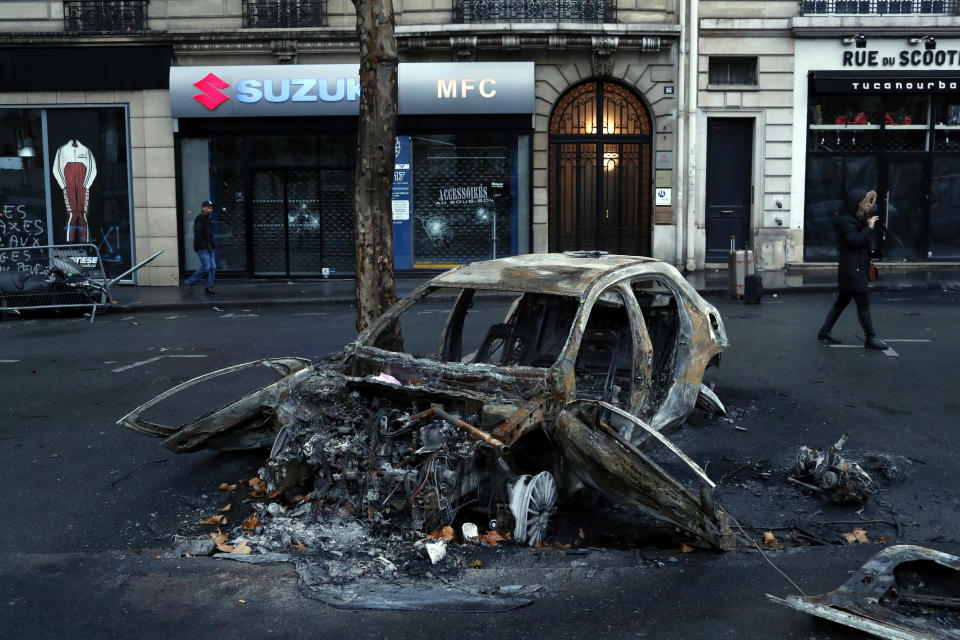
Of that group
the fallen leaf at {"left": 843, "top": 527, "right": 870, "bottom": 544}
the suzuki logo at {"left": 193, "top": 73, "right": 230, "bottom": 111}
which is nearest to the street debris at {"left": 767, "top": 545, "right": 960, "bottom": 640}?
the fallen leaf at {"left": 843, "top": 527, "right": 870, "bottom": 544}

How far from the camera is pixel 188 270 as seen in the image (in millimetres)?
20422

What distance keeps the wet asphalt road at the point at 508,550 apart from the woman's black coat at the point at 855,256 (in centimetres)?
80

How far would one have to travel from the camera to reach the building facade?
19.4 metres

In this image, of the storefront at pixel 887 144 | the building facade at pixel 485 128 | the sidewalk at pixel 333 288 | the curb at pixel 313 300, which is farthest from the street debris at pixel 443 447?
the storefront at pixel 887 144

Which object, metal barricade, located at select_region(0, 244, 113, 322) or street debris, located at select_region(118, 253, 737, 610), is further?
metal barricade, located at select_region(0, 244, 113, 322)

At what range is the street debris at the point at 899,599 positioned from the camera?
3.80 metres

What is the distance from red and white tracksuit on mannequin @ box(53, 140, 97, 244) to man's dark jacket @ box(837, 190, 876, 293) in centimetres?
1598

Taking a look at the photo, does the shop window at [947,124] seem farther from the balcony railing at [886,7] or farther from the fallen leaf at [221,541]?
the fallen leaf at [221,541]

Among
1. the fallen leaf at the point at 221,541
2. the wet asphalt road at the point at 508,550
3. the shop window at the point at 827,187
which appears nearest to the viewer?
the wet asphalt road at the point at 508,550

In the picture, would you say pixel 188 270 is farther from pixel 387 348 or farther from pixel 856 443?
pixel 856 443

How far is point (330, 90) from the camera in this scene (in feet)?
63.3

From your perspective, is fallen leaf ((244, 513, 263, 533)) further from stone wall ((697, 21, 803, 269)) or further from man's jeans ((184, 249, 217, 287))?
stone wall ((697, 21, 803, 269))

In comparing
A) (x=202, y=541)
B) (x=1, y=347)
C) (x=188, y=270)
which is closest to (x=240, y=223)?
(x=188, y=270)

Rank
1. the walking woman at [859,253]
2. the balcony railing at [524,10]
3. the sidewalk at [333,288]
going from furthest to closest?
the balcony railing at [524,10], the sidewalk at [333,288], the walking woman at [859,253]
